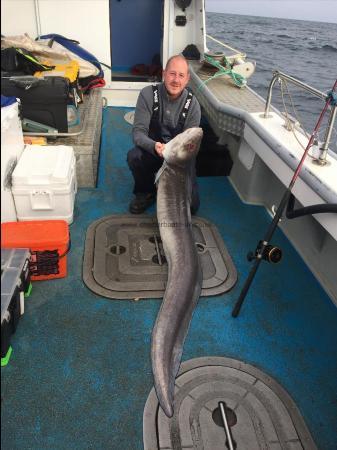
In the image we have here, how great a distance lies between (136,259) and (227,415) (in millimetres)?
1726

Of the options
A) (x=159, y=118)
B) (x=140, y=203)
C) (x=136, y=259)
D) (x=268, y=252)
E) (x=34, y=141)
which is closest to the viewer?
(x=268, y=252)

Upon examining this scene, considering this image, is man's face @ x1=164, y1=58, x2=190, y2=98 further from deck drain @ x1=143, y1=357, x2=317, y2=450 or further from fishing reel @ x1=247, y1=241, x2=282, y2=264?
deck drain @ x1=143, y1=357, x2=317, y2=450

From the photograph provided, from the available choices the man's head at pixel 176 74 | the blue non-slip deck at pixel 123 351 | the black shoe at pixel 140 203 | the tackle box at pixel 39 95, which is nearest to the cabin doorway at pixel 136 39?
the tackle box at pixel 39 95

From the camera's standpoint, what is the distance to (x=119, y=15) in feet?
27.9

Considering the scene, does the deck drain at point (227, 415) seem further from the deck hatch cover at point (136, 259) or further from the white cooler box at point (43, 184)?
the white cooler box at point (43, 184)

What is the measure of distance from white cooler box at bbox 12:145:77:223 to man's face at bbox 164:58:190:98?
4.45 feet

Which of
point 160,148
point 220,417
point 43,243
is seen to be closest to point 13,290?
point 43,243

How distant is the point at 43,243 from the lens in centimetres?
305

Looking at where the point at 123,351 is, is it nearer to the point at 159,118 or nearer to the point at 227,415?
the point at 227,415

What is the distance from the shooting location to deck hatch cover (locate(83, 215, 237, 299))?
130 inches

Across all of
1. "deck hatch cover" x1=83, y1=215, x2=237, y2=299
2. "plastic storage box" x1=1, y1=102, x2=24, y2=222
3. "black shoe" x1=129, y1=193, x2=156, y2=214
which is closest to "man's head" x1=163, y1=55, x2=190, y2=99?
"black shoe" x1=129, y1=193, x2=156, y2=214

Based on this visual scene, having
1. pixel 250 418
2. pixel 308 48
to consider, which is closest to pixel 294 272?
pixel 250 418

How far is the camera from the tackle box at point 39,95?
163 inches

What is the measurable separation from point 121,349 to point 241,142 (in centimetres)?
325
